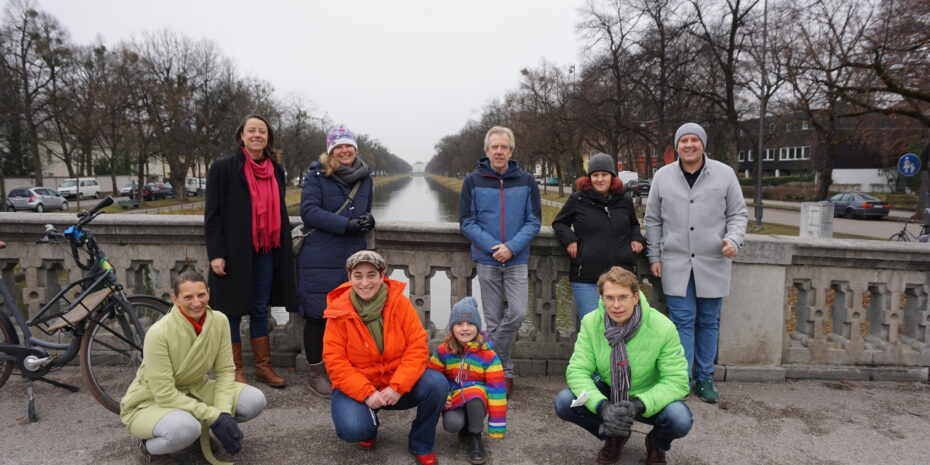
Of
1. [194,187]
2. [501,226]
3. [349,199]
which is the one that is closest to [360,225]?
[349,199]

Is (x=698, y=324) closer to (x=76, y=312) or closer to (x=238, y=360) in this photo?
(x=238, y=360)

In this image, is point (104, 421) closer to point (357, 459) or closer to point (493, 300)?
point (357, 459)

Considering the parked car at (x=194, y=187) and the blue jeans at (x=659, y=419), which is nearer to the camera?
the blue jeans at (x=659, y=419)

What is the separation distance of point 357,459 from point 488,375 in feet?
2.86

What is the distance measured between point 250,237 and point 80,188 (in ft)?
154

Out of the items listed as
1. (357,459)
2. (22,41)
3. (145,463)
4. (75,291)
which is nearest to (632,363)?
(357,459)

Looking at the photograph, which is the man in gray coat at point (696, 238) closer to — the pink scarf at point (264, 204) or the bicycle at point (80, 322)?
the pink scarf at point (264, 204)

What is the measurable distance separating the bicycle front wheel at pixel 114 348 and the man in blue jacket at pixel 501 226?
2297 millimetres

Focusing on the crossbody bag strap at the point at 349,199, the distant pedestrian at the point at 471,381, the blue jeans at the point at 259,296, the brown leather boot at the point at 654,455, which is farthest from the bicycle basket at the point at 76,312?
the brown leather boot at the point at 654,455

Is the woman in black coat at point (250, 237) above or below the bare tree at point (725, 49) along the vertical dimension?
below

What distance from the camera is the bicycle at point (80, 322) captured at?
3.57m

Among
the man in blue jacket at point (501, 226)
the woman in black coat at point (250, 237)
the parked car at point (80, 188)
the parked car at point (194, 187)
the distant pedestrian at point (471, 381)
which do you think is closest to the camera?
the distant pedestrian at point (471, 381)

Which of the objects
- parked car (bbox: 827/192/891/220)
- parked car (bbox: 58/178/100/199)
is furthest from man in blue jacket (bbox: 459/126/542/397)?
parked car (bbox: 58/178/100/199)

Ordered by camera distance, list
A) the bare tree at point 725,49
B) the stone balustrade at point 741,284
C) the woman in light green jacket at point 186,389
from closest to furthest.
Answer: the woman in light green jacket at point 186,389, the stone balustrade at point 741,284, the bare tree at point 725,49
